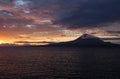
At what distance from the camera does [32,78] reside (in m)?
95.8

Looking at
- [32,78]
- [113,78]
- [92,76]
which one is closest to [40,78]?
[32,78]

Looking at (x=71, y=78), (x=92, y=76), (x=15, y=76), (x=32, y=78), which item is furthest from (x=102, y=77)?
(x=15, y=76)

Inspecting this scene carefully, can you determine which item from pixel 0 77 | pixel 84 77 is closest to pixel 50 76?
pixel 84 77

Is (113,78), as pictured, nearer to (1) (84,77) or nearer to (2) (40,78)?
(1) (84,77)

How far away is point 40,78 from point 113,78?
86.4ft

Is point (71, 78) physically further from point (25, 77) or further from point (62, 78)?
point (25, 77)

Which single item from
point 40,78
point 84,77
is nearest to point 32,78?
point 40,78

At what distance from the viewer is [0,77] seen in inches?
3944

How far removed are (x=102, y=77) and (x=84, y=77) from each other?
7.00 m

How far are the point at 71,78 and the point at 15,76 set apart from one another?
71.5ft

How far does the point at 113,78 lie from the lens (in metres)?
95.1

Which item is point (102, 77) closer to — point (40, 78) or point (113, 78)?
point (113, 78)

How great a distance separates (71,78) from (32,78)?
1412 centimetres

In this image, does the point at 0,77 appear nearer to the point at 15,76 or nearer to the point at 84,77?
the point at 15,76
